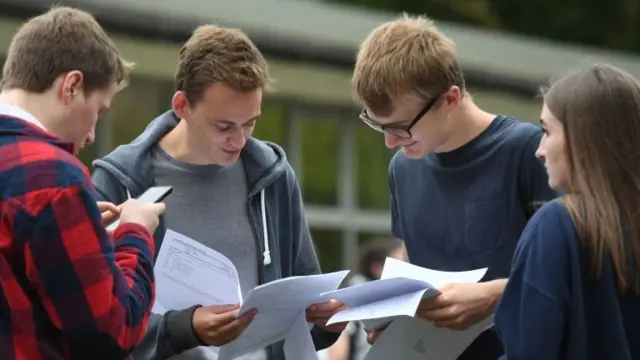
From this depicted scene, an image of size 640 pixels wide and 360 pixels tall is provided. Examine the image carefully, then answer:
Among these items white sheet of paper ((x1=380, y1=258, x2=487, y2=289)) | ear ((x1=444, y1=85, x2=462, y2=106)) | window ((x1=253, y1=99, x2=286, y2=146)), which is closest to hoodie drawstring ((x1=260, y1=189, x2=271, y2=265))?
white sheet of paper ((x1=380, y1=258, x2=487, y2=289))

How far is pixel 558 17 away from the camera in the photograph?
20.7m

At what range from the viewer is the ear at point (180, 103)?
12.3 ft

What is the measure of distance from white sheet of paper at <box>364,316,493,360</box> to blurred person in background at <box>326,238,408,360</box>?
8.48ft

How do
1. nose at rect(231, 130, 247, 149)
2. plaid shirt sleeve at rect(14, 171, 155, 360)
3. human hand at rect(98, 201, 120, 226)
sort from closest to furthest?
plaid shirt sleeve at rect(14, 171, 155, 360) → human hand at rect(98, 201, 120, 226) → nose at rect(231, 130, 247, 149)

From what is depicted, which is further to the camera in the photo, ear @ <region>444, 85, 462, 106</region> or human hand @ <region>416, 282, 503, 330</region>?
ear @ <region>444, 85, 462, 106</region>

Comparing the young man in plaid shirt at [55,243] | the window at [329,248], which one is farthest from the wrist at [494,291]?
the window at [329,248]

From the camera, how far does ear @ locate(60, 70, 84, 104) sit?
114 inches

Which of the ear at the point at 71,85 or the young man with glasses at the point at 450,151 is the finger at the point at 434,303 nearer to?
the young man with glasses at the point at 450,151

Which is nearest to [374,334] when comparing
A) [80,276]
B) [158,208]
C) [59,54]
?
[158,208]

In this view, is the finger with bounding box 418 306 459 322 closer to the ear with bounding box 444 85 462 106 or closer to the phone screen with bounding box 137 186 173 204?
the ear with bounding box 444 85 462 106

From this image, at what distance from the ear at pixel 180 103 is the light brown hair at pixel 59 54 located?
70 cm

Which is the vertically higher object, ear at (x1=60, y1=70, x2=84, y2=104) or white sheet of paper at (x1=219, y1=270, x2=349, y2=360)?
ear at (x1=60, y1=70, x2=84, y2=104)

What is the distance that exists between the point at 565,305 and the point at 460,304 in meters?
0.61

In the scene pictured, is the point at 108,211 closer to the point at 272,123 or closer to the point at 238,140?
the point at 238,140
